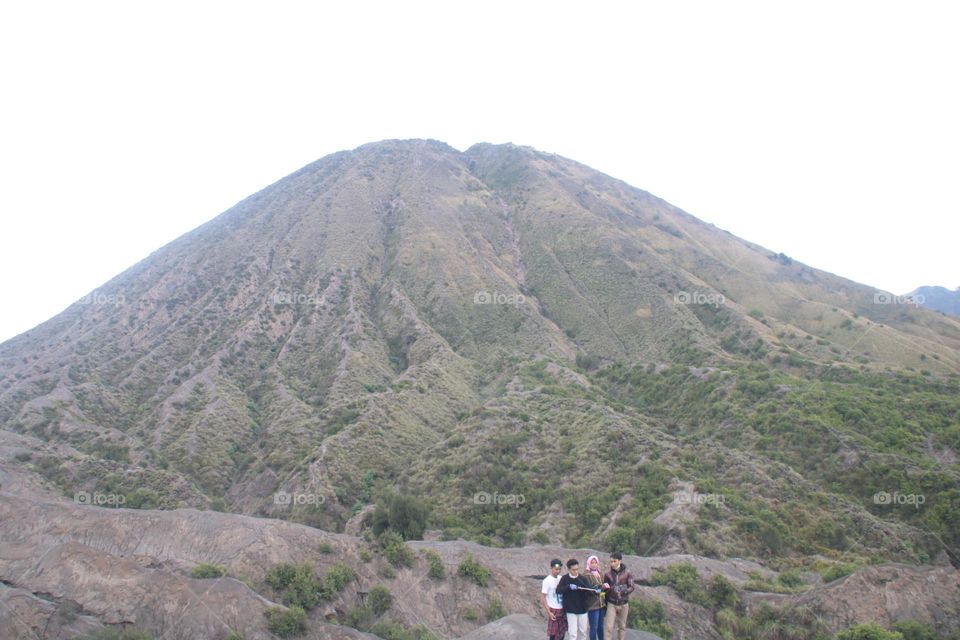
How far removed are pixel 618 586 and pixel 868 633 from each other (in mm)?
7915

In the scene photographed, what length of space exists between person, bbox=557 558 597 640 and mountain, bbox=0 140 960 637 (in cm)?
1137

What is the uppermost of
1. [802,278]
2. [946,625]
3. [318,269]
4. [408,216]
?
[408,216]

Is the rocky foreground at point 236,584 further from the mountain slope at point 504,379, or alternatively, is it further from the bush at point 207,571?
the mountain slope at point 504,379

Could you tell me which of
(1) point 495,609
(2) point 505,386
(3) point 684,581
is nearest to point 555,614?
(1) point 495,609

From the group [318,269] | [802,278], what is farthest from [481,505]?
[802,278]

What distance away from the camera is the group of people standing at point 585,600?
34.8 ft

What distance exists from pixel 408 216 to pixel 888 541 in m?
83.1

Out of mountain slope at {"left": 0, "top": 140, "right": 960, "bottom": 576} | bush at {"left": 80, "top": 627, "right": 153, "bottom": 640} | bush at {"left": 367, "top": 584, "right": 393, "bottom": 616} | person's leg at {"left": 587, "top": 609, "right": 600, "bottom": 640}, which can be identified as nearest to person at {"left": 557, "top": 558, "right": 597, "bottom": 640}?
person's leg at {"left": 587, "top": 609, "right": 600, "bottom": 640}

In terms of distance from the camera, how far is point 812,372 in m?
51.6

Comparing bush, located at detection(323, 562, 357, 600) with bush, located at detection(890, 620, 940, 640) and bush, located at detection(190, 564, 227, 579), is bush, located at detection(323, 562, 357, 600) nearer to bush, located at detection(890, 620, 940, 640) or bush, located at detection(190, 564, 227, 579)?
bush, located at detection(190, 564, 227, 579)

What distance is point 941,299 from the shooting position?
151m

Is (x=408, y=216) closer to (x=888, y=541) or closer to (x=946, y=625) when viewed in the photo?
(x=888, y=541)

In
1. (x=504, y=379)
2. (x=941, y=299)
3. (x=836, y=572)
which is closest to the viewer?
(x=836, y=572)

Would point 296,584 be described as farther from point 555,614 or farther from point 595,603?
point 595,603
